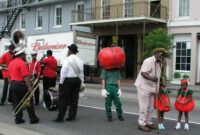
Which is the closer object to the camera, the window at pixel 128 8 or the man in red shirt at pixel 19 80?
the man in red shirt at pixel 19 80

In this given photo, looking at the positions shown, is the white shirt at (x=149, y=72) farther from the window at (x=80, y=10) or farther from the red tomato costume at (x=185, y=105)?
the window at (x=80, y=10)

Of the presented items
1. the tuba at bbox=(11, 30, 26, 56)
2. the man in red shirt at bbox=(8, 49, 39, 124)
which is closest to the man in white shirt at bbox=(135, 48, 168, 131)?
the man in red shirt at bbox=(8, 49, 39, 124)

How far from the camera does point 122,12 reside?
24719 mm

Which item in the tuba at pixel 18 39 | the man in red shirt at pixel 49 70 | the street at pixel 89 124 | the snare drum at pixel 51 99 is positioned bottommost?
the street at pixel 89 124

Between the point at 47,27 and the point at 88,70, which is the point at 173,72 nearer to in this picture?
the point at 88,70

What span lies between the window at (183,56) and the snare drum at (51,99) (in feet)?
46.8

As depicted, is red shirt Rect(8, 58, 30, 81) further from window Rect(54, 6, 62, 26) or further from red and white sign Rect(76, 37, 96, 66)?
window Rect(54, 6, 62, 26)

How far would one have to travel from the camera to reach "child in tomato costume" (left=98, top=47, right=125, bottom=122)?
7.49 metres

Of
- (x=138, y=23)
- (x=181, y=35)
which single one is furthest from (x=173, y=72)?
(x=138, y=23)

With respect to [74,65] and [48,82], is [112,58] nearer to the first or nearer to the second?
[74,65]

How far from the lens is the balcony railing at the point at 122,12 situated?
2262 cm

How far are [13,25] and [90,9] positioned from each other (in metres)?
12.5

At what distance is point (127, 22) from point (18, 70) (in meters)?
17.0

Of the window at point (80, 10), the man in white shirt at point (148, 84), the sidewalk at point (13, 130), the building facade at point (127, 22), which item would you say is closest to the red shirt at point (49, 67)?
the sidewalk at point (13, 130)
